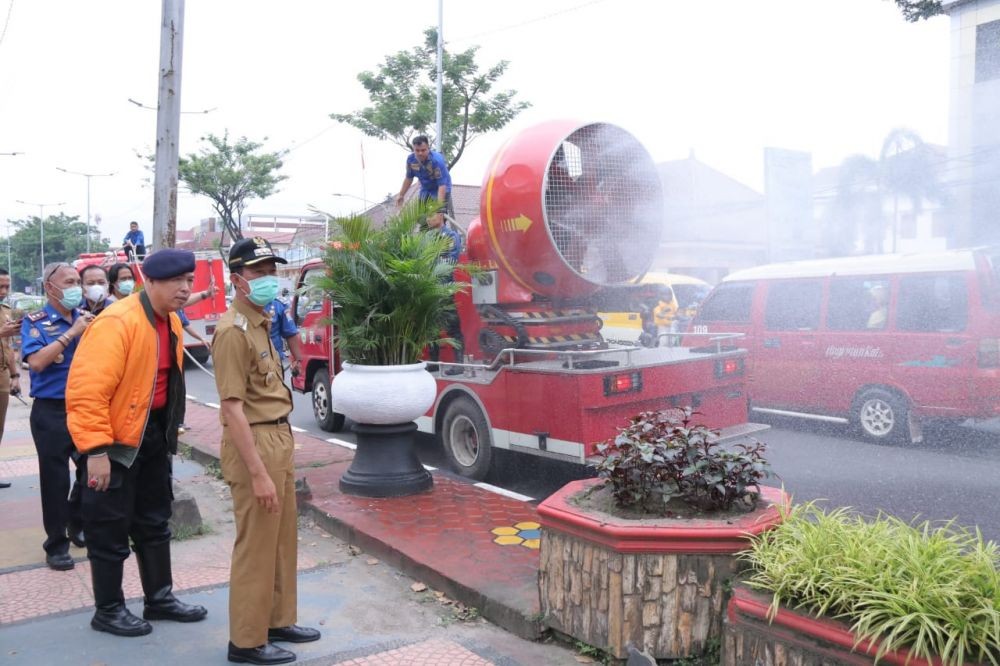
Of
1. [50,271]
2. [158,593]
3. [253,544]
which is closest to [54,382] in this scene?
[50,271]

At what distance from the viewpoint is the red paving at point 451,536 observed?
13.0ft

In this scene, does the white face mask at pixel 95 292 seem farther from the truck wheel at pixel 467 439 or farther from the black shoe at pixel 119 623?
the truck wheel at pixel 467 439

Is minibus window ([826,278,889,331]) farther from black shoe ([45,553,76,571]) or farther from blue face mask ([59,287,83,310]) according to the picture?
black shoe ([45,553,76,571])

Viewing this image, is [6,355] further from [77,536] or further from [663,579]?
[663,579]

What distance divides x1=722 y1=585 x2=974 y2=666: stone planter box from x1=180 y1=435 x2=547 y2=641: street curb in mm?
1049

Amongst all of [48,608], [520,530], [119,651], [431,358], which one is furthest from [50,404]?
[431,358]

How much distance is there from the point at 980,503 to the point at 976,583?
4.19 meters

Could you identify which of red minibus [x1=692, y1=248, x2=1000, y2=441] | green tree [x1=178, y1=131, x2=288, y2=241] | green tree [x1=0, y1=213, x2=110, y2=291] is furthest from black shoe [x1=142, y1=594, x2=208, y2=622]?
green tree [x1=0, y1=213, x2=110, y2=291]

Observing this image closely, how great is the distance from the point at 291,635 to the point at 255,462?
954 millimetres

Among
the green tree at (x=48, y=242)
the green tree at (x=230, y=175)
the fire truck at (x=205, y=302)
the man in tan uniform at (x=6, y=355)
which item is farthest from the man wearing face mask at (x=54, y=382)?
the green tree at (x=48, y=242)

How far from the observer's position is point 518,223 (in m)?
6.23

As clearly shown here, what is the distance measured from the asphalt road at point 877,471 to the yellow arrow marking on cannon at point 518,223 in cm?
201

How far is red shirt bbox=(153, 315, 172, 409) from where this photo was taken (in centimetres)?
375

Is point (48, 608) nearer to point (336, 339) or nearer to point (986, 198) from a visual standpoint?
point (336, 339)
